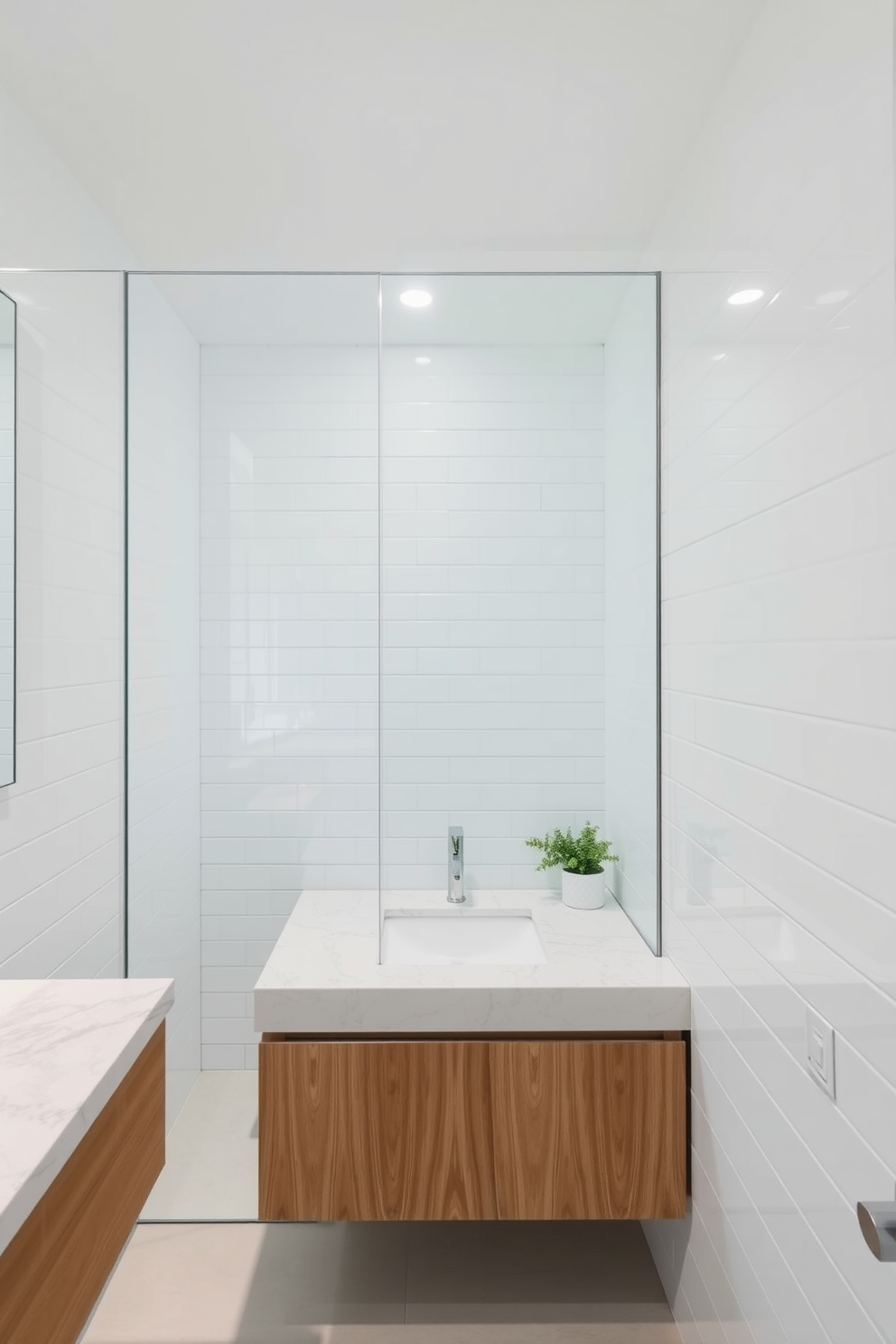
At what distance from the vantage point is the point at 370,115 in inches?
66.9

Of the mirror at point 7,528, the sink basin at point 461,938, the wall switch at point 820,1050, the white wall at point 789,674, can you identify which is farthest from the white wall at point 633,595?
the mirror at point 7,528

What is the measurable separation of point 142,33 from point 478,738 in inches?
65.1

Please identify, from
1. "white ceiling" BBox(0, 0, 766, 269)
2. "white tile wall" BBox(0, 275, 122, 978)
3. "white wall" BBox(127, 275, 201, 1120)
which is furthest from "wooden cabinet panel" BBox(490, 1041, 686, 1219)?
"white ceiling" BBox(0, 0, 766, 269)

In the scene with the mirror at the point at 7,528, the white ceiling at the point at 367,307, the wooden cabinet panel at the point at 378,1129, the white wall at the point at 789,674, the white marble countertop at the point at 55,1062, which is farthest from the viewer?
the white ceiling at the point at 367,307

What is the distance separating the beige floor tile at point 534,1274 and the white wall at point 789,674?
8.4 inches

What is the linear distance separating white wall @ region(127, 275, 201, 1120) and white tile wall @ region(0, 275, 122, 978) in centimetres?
4

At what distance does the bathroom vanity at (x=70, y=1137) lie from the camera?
33.9 inches

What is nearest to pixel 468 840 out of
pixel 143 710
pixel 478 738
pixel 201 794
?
pixel 478 738

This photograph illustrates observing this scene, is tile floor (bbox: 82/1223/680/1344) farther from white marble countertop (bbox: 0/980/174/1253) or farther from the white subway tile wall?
the white subway tile wall

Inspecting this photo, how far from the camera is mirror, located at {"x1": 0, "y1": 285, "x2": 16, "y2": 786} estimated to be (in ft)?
5.52

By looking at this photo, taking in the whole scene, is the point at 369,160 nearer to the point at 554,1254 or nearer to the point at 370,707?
the point at 370,707

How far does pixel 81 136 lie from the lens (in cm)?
178

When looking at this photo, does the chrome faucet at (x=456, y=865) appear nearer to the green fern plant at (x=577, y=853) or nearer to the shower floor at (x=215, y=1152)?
the green fern plant at (x=577, y=853)

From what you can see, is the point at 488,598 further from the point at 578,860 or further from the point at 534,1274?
the point at 534,1274
